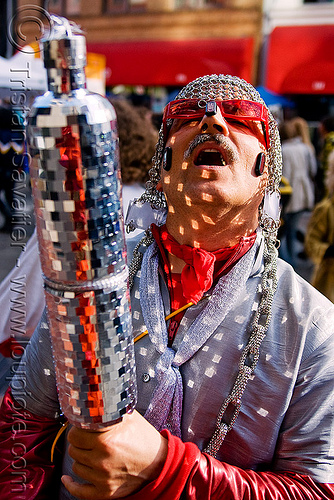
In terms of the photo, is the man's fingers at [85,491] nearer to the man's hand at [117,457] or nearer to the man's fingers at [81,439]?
the man's hand at [117,457]

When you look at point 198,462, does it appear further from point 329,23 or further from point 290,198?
point 329,23

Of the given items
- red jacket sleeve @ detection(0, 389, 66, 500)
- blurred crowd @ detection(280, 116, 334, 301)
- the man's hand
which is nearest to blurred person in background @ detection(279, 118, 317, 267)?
blurred crowd @ detection(280, 116, 334, 301)

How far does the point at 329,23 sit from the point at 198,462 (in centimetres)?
1169

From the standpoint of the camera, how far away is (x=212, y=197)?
1.24 m

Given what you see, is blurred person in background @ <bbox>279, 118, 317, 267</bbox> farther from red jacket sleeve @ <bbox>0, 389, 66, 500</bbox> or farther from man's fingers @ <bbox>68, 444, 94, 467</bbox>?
man's fingers @ <bbox>68, 444, 94, 467</bbox>

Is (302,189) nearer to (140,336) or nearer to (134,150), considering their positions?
(134,150)

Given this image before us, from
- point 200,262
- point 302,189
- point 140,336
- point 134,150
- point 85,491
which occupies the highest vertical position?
point 134,150

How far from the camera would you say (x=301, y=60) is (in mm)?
10336

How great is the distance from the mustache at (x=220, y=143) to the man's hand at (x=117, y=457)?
74 cm

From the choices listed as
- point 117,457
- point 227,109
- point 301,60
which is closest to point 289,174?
point 227,109

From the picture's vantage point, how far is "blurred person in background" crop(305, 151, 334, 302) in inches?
144

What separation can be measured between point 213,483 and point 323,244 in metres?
2.96

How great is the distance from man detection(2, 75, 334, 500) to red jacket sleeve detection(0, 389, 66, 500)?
0.01 meters

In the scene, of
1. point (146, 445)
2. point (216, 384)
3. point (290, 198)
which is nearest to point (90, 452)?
point (146, 445)
